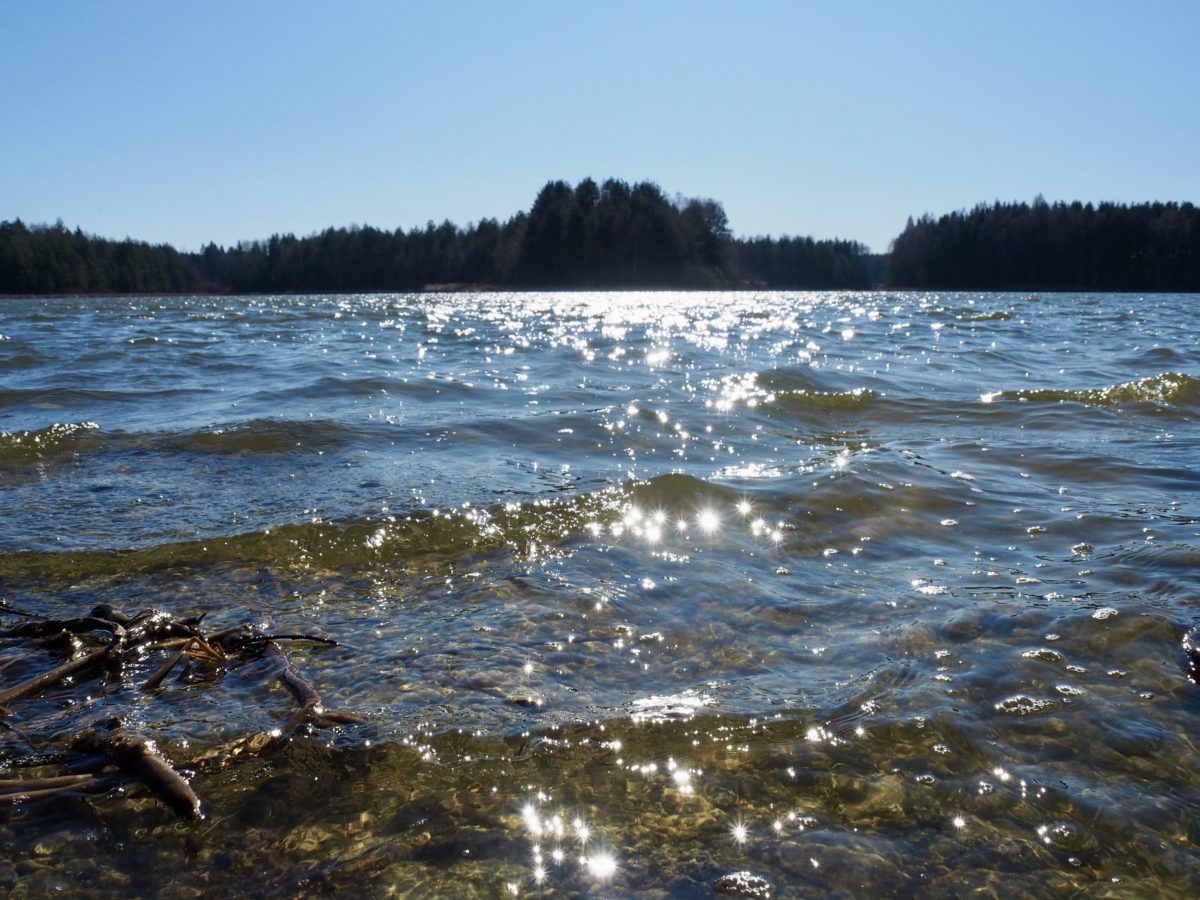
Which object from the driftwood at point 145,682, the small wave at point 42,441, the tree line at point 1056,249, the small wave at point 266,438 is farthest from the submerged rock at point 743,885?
the tree line at point 1056,249

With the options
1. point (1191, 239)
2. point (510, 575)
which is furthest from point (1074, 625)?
point (1191, 239)

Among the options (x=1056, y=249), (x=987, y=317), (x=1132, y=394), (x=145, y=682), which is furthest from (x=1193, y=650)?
(x=1056, y=249)

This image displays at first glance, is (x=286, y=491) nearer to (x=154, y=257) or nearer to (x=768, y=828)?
(x=768, y=828)

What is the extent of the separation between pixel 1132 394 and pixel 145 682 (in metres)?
9.35

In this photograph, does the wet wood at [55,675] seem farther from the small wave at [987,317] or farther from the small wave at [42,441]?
the small wave at [987,317]

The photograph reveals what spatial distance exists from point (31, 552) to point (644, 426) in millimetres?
4520

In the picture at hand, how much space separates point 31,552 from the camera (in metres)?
3.81

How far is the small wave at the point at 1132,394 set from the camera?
8.52 metres

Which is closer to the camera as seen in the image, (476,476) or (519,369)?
(476,476)

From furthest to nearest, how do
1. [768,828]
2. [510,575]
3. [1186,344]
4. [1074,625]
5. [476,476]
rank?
[1186,344]
[476,476]
[510,575]
[1074,625]
[768,828]

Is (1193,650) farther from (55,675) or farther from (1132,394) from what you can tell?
(1132,394)

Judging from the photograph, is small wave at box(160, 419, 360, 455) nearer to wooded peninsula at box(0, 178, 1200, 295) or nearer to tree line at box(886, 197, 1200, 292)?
wooded peninsula at box(0, 178, 1200, 295)

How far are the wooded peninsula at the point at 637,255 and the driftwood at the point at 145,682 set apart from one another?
80.7m

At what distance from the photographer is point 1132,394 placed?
29.0 feet
